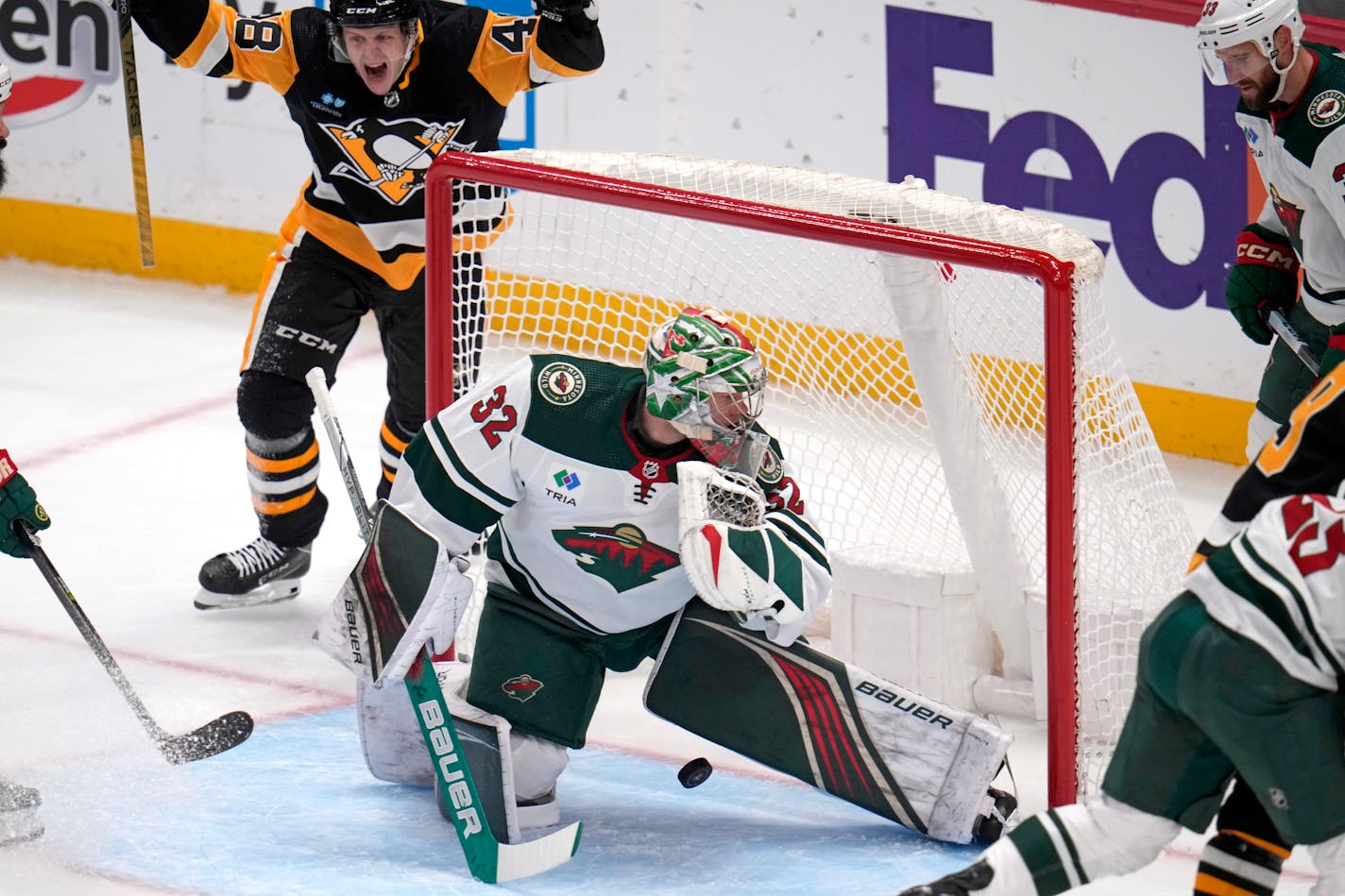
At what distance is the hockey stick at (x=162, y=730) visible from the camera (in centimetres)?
349

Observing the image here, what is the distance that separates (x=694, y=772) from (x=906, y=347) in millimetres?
831

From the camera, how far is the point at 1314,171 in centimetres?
367

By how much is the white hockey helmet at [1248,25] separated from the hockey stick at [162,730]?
2055 mm

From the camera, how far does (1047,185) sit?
5.17m

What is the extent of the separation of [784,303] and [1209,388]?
163 centimetres

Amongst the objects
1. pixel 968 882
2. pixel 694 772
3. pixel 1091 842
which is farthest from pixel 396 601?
pixel 1091 842

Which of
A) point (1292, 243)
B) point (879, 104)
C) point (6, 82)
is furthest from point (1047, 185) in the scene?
point (6, 82)

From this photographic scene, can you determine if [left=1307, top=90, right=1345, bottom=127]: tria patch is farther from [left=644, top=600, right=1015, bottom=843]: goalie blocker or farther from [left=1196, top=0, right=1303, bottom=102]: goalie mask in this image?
[left=644, top=600, right=1015, bottom=843]: goalie blocker

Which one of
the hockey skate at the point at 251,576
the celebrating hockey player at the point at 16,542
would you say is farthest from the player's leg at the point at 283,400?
the celebrating hockey player at the point at 16,542

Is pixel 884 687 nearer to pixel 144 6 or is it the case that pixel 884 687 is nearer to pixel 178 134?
pixel 144 6

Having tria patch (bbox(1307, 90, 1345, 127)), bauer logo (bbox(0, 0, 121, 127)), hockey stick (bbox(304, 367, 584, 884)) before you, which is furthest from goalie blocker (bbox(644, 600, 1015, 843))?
bauer logo (bbox(0, 0, 121, 127))

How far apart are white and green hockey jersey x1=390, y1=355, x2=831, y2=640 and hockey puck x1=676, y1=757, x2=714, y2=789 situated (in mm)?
372

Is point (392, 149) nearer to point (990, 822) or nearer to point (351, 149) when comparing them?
point (351, 149)

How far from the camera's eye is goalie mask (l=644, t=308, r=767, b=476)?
3020mm
